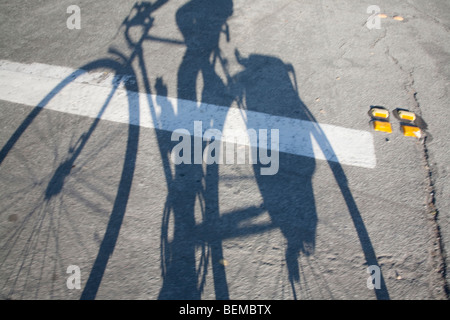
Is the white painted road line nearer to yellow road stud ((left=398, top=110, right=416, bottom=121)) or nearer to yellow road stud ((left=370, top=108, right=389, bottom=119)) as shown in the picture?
yellow road stud ((left=370, top=108, right=389, bottom=119))

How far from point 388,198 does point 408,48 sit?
3363 millimetres

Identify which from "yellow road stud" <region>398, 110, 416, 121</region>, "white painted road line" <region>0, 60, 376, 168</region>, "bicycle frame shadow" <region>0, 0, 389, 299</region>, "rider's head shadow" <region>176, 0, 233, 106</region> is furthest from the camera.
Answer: "rider's head shadow" <region>176, 0, 233, 106</region>

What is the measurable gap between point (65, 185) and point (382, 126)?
409cm

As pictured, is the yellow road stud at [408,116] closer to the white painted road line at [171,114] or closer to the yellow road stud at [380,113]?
the yellow road stud at [380,113]

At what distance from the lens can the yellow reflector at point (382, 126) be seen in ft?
13.0

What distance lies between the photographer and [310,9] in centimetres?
600

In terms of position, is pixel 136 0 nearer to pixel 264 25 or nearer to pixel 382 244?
pixel 264 25

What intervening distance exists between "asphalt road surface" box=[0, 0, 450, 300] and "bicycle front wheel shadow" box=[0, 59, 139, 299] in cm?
2

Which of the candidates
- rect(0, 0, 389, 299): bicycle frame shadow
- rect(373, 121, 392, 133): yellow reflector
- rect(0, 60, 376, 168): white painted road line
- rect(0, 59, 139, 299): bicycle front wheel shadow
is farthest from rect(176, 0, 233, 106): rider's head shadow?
rect(373, 121, 392, 133): yellow reflector

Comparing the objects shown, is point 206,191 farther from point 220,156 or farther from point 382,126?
point 382,126

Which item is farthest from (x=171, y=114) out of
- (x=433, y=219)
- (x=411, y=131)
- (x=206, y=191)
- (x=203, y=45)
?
(x=433, y=219)

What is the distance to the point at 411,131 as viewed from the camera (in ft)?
13.0

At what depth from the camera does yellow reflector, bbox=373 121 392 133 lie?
398cm

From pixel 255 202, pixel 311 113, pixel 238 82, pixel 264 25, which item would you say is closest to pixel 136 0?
pixel 264 25
